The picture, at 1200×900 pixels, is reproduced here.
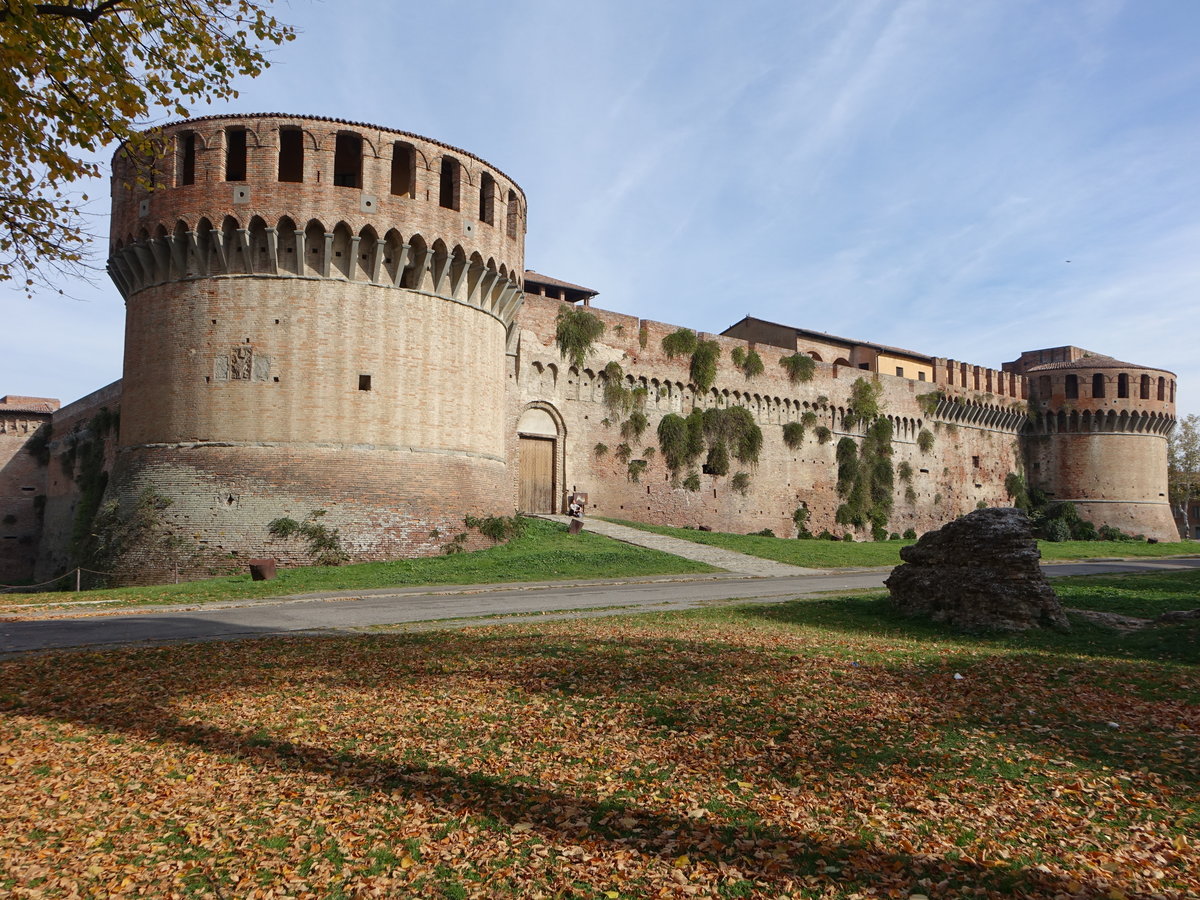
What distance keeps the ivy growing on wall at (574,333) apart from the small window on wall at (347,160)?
10107 millimetres

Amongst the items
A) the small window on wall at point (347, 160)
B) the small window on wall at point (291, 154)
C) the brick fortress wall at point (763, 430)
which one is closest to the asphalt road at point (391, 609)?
the brick fortress wall at point (763, 430)

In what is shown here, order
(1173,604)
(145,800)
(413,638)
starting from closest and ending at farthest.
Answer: (145,800)
(413,638)
(1173,604)

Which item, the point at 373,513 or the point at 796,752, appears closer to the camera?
the point at 796,752

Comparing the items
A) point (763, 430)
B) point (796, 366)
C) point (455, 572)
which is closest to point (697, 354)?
point (763, 430)

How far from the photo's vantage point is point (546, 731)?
6641 mm

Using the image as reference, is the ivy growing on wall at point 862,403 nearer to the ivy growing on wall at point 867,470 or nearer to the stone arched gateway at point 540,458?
the ivy growing on wall at point 867,470

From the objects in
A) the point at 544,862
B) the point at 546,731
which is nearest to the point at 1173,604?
the point at 546,731

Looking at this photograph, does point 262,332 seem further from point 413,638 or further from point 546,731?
point 546,731

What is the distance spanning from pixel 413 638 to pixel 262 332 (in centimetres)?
1486

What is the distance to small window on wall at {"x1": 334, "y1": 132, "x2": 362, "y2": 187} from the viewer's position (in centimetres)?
2422

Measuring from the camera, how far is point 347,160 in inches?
982

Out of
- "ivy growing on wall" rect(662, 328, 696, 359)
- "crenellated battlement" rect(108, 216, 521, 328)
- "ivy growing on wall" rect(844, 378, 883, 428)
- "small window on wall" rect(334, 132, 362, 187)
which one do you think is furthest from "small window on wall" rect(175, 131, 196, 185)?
"ivy growing on wall" rect(844, 378, 883, 428)

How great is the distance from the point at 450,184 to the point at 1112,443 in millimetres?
42950

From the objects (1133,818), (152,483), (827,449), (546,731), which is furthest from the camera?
(827,449)
